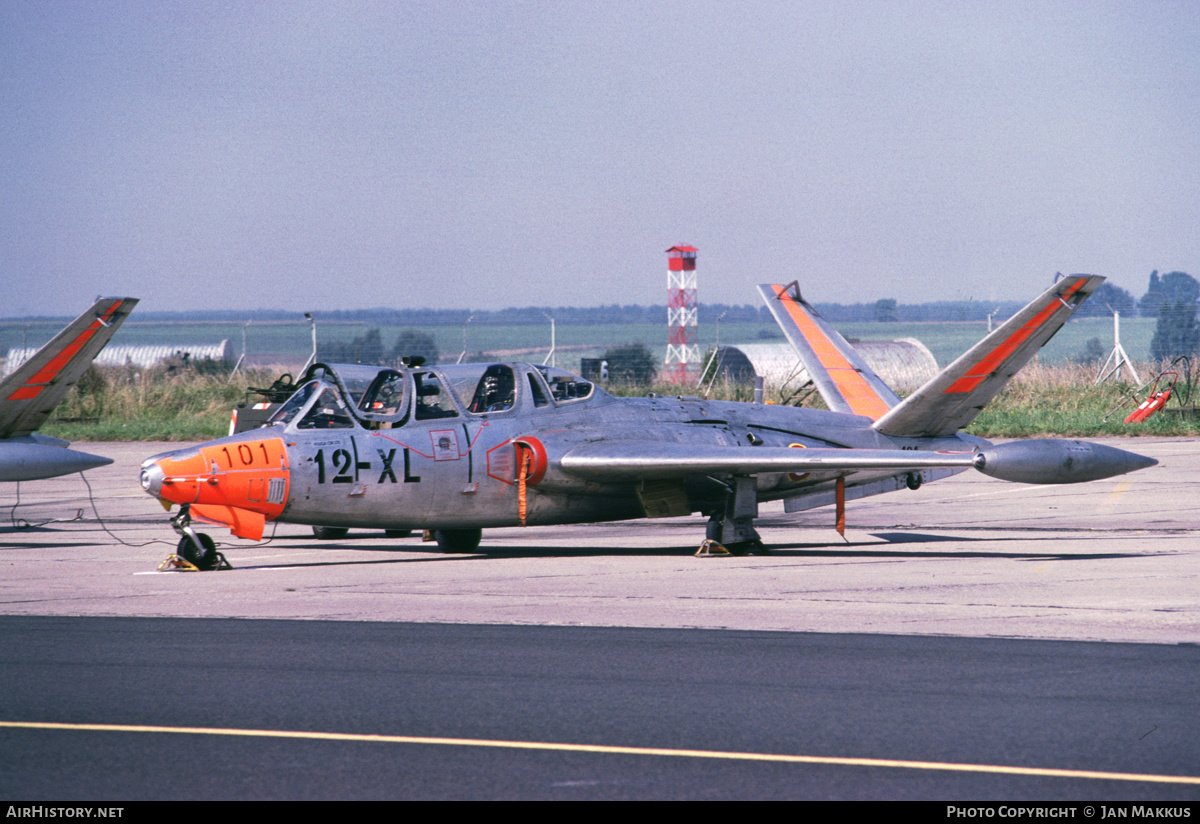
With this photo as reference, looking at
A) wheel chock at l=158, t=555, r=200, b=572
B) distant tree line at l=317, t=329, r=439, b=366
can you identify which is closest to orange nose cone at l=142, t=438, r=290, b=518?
wheel chock at l=158, t=555, r=200, b=572

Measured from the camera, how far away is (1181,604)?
35.0 ft

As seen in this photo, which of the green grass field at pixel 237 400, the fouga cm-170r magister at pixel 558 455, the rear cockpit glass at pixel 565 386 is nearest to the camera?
the fouga cm-170r magister at pixel 558 455

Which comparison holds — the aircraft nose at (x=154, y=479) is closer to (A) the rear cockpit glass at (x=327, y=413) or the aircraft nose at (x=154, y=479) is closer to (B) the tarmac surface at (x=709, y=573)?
(B) the tarmac surface at (x=709, y=573)

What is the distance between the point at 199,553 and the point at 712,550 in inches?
238

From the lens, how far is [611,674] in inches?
316

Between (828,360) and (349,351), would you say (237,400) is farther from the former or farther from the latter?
(828,360)

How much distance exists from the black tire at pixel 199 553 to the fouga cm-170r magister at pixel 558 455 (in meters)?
0.02

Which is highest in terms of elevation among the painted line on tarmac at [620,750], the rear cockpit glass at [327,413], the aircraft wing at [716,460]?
the rear cockpit glass at [327,413]

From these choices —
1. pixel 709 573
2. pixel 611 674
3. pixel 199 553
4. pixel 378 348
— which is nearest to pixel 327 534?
pixel 199 553

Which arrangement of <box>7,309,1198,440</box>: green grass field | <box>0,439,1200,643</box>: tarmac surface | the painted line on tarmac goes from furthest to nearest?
<box>7,309,1198,440</box>: green grass field
<box>0,439,1200,643</box>: tarmac surface
the painted line on tarmac

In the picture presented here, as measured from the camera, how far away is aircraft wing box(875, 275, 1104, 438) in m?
14.4

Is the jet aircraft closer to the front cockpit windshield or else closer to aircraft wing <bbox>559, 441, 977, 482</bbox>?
the front cockpit windshield

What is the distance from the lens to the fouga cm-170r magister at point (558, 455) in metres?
13.4

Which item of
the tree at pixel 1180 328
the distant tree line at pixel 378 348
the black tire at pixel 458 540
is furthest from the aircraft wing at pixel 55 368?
the tree at pixel 1180 328
